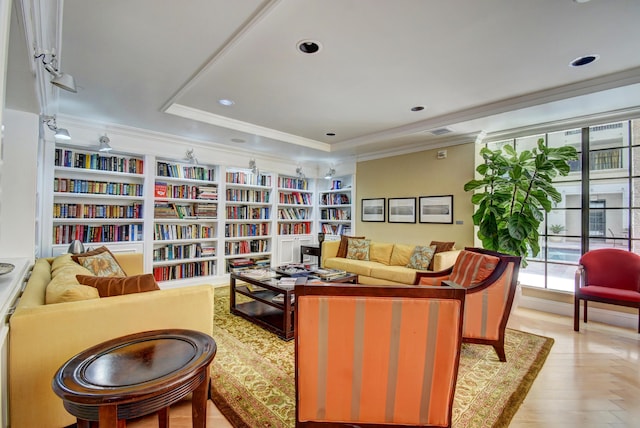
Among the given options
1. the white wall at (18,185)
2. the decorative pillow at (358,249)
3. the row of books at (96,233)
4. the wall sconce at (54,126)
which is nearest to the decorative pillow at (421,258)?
the decorative pillow at (358,249)

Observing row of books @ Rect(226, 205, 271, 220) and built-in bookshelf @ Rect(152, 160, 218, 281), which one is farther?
row of books @ Rect(226, 205, 271, 220)

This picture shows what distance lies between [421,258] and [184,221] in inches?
145

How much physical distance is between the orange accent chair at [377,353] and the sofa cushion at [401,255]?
3.34 meters

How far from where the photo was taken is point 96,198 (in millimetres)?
4059

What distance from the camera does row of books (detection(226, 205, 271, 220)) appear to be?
A: 17.2 feet

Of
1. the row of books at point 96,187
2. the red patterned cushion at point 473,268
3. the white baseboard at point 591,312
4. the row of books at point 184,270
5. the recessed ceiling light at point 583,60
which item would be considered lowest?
the white baseboard at point 591,312

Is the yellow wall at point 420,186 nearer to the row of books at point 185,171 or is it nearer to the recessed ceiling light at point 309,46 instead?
the row of books at point 185,171

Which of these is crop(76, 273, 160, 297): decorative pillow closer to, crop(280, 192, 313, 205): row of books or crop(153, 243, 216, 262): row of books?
crop(153, 243, 216, 262): row of books

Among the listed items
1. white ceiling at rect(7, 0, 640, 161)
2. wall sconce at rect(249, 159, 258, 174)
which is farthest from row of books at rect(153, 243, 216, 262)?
white ceiling at rect(7, 0, 640, 161)

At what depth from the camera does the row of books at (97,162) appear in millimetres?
3691

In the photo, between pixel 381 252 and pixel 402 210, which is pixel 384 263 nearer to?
pixel 381 252

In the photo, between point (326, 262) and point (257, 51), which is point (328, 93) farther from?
point (326, 262)

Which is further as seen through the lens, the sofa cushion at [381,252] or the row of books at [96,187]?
the sofa cushion at [381,252]

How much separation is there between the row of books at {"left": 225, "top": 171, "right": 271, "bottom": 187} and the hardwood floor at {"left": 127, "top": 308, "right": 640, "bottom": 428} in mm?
3916
